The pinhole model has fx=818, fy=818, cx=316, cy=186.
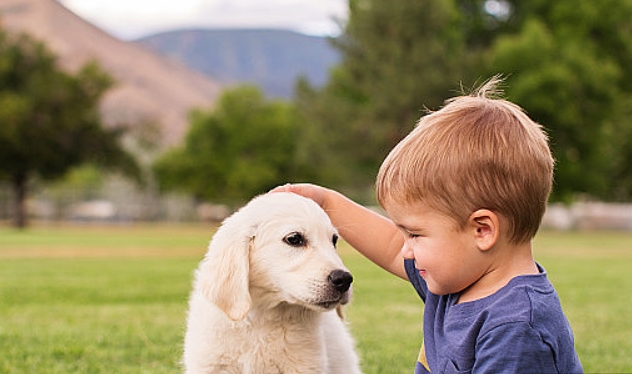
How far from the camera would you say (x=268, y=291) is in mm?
3977

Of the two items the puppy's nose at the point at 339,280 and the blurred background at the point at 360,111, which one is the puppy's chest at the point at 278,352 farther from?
the blurred background at the point at 360,111

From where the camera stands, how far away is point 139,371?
17.4 ft

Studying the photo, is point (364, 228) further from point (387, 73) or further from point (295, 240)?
point (387, 73)

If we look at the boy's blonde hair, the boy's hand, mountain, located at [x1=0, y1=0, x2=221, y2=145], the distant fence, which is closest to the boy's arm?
the boy's hand

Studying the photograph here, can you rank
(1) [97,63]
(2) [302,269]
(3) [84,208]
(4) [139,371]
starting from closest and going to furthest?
1. (2) [302,269]
2. (4) [139,371]
3. (1) [97,63]
4. (3) [84,208]

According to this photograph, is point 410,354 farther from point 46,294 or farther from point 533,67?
point 533,67

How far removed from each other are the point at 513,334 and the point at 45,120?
48.6 m

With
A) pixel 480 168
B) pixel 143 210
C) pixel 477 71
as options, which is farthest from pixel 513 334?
pixel 143 210

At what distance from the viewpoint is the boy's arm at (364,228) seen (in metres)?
4.07

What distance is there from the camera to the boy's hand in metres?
4.28

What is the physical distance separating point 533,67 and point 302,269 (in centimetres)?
3774

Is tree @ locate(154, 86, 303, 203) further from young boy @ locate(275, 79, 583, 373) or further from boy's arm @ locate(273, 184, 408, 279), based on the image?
young boy @ locate(275, 79, 583, 373)

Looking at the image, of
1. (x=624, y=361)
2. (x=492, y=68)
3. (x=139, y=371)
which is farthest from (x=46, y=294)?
(x=492, y=68)

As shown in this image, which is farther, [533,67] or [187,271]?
[533,67]
